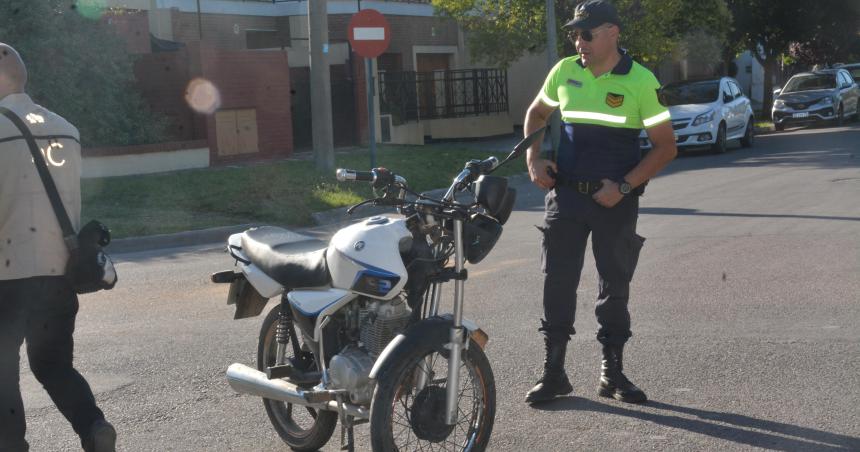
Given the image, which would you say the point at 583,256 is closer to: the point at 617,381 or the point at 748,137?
the point at 617,381

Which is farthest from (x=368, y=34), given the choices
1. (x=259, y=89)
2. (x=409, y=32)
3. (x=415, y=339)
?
(x=409, y=32)

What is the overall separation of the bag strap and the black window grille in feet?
76.8

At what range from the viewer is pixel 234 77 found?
22172 mm

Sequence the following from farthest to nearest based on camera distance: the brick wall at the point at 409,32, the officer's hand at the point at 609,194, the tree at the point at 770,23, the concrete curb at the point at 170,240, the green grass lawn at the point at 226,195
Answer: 1. the tree at the point at 770,23
2. the brick wall at the point at 409,32
3. the green grass lawn at the point at 226,195
4. the concrete curb at the point at 170,240
5. the officer's hand at the point at 609,194

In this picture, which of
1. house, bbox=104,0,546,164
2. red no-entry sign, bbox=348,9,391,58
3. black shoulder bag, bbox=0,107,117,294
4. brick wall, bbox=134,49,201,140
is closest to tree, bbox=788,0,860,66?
house, bbox=104,0,546,164

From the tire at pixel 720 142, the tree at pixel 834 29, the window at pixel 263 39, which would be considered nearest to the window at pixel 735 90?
the tire at pixel 720 142

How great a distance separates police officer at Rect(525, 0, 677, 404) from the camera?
538 centimetres

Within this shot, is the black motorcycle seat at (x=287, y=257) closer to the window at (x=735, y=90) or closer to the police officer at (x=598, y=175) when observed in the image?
the police officer at (x=598, y=175)

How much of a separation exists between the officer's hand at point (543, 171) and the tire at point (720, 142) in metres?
18.1

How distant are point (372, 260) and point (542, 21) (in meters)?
22.4

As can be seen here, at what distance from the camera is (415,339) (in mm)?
4277

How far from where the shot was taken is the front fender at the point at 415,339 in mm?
4227

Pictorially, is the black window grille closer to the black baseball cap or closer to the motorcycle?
the black baseball cap

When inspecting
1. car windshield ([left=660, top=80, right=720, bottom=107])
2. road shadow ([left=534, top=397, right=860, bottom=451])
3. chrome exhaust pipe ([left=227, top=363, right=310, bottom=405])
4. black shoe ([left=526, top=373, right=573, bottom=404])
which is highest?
car windshield ([left=660, top=80, right=720, bottom=107])
